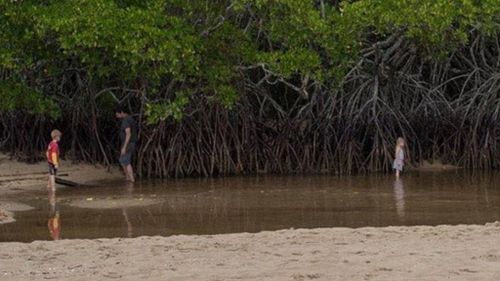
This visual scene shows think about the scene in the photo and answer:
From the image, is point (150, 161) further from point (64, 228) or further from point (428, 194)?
point (64, 228)

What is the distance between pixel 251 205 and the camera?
13.2 meters

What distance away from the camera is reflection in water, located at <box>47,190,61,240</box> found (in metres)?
10.8

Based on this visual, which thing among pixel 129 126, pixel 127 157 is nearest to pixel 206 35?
pixel 129 126

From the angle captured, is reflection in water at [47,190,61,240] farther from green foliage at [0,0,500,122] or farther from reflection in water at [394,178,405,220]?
reflection in water at [394,178,405,220]

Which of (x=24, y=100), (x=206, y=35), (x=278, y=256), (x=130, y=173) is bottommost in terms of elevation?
(x=278, y=256)

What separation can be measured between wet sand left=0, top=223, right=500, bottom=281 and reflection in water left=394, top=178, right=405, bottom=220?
2.11 m

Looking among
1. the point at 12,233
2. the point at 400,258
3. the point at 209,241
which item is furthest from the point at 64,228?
the point at 400,258

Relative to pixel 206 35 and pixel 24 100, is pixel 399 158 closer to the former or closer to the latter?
pixel 206 35

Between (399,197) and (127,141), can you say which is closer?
(399,197)

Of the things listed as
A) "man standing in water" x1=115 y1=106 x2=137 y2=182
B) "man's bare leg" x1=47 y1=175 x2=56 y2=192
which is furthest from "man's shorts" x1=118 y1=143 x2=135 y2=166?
"man's bare leg" x1=47 y1=175 x2=56 y2=192

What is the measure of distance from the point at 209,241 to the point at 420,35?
7737 millimetres

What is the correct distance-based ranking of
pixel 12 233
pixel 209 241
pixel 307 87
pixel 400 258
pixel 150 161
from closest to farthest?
pixel 400 258, pixel 209 241, pixel 12 233, pixel 150 161, pixel 307 87

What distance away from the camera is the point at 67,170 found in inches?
683

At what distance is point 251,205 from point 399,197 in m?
1.90
